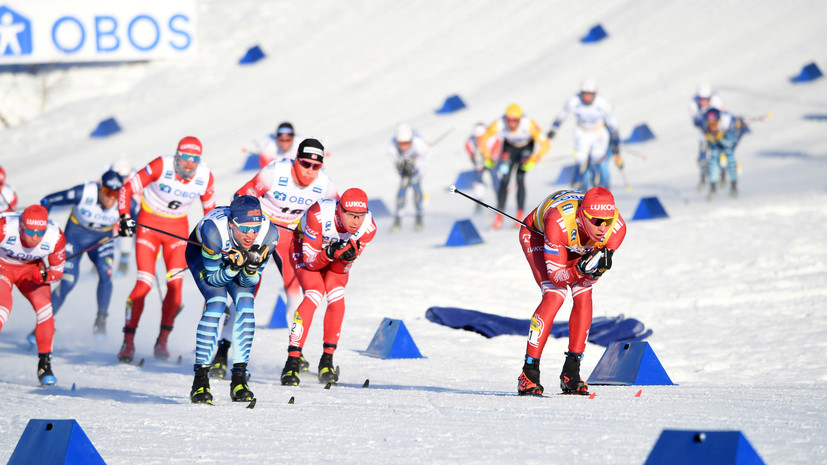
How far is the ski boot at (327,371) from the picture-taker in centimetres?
811

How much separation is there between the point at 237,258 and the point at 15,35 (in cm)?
2324

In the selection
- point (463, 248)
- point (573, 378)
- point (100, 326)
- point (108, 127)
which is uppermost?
point (108, 127)

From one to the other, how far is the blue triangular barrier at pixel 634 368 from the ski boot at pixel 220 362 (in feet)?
9.30

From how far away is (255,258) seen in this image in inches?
268

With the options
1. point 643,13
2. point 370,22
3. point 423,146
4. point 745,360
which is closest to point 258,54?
point 370,22

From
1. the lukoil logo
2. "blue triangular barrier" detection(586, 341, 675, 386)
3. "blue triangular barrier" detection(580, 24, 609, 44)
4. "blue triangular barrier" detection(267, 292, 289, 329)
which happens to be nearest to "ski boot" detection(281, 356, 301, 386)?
"blue triangular barrier" detection(586, 341, 675, 386)

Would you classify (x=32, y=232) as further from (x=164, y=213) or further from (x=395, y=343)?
(x=395, y=343)

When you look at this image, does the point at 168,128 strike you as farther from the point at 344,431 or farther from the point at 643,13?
the point at 344,431

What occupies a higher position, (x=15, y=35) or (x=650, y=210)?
(x=15, y=35)

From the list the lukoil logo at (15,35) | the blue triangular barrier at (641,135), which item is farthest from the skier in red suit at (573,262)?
the lukoil logo at (15,35)

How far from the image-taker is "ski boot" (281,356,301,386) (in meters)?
7.90

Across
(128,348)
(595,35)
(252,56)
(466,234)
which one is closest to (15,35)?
(252,56)

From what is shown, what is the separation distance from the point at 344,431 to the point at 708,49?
21128 mm

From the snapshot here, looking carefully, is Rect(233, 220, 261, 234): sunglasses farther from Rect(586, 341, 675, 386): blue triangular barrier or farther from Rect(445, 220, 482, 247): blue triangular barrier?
Rect(445, 220, 482, 247): blue triangular barrier
